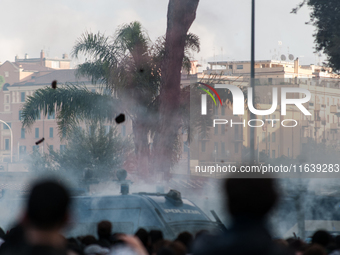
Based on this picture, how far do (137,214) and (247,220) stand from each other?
4.36 metres

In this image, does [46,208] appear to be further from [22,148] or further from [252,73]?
[22,148]

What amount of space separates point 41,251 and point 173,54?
10731mm

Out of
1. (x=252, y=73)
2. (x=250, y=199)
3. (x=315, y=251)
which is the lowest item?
(x=315, y=251)

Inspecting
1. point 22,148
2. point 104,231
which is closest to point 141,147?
point 104,231

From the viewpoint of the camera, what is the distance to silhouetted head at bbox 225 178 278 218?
2572 millimetres

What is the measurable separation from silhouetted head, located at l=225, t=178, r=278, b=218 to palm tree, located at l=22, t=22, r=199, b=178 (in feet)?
37.4

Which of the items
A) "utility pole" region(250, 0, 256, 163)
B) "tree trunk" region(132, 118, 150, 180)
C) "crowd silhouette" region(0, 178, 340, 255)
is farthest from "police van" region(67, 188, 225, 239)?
"tree trunk" region(132, 118, 150, 180)

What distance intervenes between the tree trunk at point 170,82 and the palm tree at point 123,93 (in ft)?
3.18

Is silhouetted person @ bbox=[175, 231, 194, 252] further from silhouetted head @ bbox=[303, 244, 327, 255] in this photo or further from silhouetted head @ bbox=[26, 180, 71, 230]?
silhouetted head @ bbox=[26, 180, 71, 230]

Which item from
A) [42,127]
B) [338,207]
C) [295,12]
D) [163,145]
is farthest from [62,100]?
[42,127]

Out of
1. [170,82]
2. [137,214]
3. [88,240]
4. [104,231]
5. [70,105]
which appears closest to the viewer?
[88,240]

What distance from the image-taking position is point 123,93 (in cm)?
1473

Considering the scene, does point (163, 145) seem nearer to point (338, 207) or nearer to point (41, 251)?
point (338, 207)

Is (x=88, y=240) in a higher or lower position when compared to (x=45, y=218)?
lower
